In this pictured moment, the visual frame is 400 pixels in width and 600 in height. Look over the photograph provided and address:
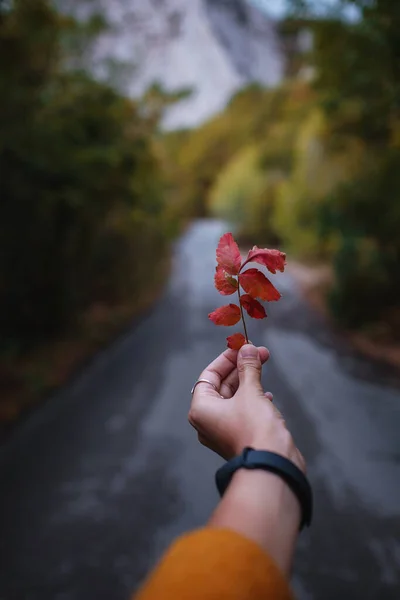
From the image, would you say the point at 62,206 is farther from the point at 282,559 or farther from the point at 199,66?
the point at 282,559

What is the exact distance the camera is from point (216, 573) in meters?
0.68

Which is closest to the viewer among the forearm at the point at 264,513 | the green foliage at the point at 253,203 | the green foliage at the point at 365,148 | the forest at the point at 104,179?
the forearm at the point at 264,513

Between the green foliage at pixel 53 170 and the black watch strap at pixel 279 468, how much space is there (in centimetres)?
502

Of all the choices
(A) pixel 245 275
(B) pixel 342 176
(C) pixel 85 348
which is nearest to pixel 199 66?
(B) pixel 342 176

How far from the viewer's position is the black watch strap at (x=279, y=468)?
888 mm

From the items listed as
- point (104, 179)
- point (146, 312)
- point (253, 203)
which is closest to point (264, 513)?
point (104, 179)

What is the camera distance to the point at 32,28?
5.36 metres

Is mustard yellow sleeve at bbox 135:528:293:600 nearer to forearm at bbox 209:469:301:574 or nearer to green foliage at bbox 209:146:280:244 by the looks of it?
forearm at bbox 209:469:301:574

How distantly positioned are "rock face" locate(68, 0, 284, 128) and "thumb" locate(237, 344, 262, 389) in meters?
5.91

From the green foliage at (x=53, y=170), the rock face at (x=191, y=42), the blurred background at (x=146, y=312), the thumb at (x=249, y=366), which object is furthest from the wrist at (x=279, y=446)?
the rock face at (x=191, y=42)

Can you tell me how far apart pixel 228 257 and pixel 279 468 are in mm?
468

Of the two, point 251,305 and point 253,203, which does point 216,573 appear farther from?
point 253,203

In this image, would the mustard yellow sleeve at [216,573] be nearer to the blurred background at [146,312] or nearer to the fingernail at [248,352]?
the fingernail at [248,352]

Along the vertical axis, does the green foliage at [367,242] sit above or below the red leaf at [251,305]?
above
